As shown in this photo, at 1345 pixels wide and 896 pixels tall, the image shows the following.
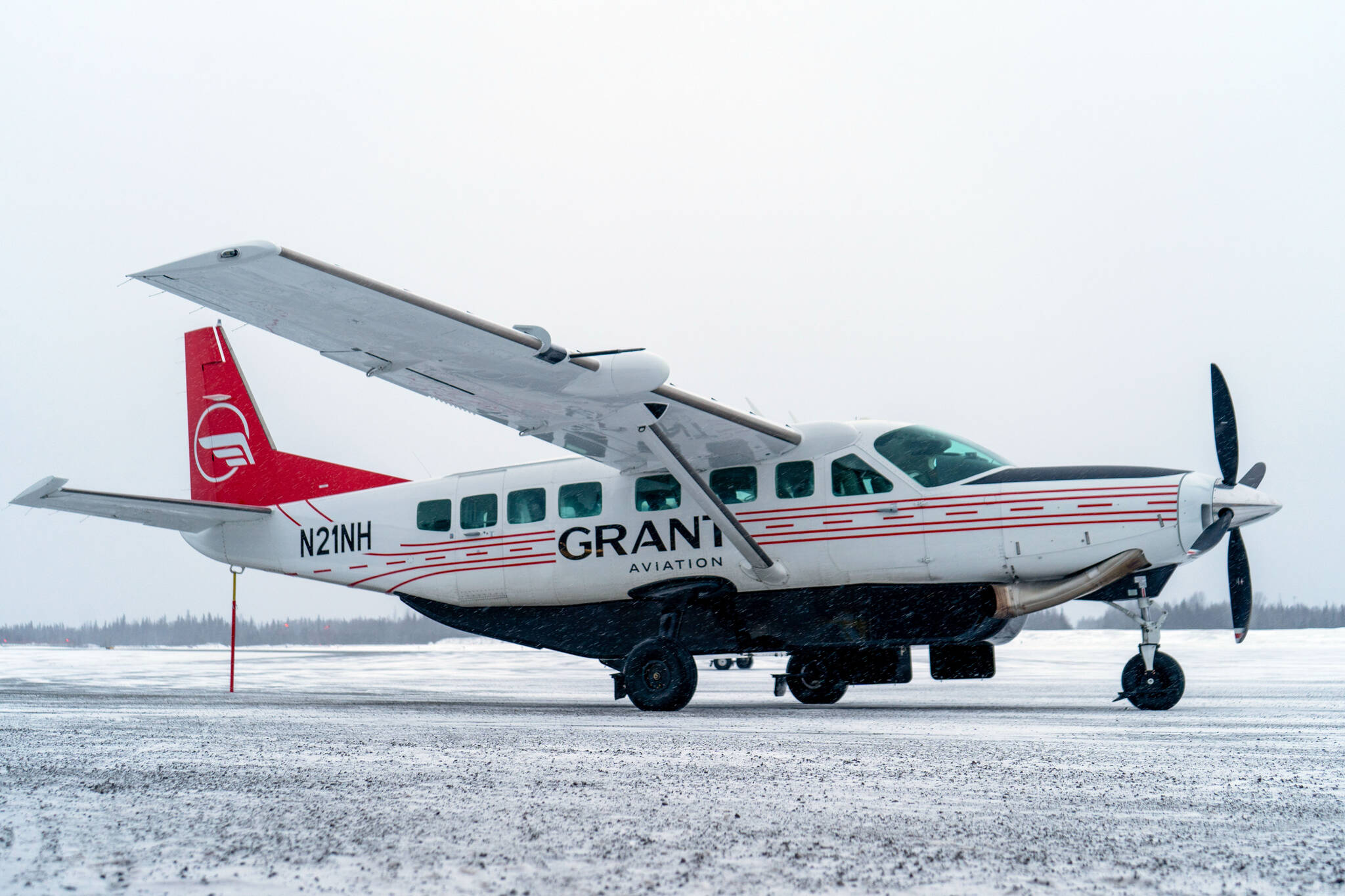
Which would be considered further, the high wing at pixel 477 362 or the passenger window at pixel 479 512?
the passenger window at pixel 479 512

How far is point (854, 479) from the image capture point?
10938 mm

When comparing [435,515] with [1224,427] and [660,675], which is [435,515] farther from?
[1224,427]

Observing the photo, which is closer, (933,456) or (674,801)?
(674,801)

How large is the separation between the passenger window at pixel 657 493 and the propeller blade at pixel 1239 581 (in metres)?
5.77

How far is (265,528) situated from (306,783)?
10.3 metres

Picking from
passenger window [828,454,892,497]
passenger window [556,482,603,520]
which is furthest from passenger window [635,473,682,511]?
passenger window [828,454,892,497]

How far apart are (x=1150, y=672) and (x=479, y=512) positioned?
7.73 m

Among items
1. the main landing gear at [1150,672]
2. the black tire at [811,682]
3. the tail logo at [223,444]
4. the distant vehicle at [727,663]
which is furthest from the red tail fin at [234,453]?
the distant vehicle at [727,663]

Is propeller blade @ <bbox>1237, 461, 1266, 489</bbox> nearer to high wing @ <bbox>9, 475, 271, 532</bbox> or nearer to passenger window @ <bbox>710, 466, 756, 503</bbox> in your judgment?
passenger window @ <bbox>710, 466, 756, 503</bbox>

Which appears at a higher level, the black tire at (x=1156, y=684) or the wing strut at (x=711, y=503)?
the wing strut at (x=711, y=503)

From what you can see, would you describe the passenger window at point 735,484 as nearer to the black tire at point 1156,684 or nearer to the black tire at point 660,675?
the black tire at point 660,675

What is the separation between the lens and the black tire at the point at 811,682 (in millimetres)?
12602

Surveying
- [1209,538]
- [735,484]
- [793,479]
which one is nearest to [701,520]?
[735,484]

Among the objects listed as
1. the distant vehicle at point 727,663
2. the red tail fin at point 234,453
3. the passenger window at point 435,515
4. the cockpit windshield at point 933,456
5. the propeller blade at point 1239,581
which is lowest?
the distant vehicle at point 727,663
